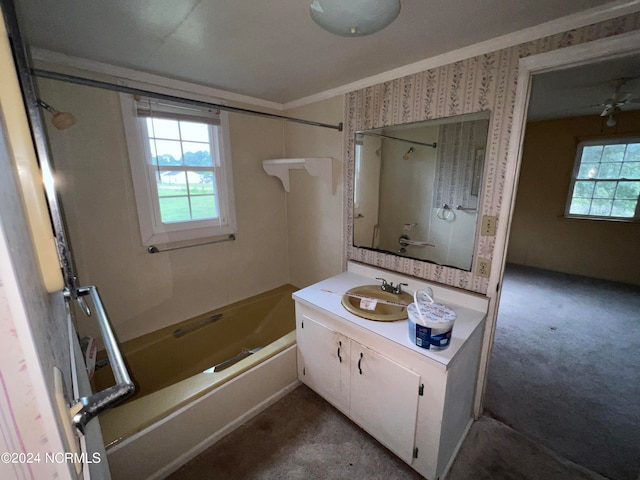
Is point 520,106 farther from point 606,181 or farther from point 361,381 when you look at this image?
point 606,181

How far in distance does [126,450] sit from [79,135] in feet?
5.64

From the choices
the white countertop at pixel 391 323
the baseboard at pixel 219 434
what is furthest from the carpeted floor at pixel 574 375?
the baseboard at pixel 219 434

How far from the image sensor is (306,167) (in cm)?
201

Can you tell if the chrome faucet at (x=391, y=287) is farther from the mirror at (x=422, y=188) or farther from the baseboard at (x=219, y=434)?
the baseboard at (x=219, y=434)

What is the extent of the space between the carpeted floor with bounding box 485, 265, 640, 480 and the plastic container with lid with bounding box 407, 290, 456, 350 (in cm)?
106

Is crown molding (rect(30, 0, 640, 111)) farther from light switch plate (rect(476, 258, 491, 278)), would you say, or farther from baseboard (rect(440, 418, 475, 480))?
baseboard (rect(440, 418, 475, 480))

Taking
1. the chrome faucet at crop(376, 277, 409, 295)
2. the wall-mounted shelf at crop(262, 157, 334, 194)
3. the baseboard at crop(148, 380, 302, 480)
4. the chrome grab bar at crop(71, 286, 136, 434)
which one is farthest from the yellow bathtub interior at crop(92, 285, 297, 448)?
the wall-mounted shelf at crop(262, 157, 334, 194)

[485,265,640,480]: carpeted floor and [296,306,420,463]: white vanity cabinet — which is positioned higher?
[296,306,420,463]: white vanity cabinet

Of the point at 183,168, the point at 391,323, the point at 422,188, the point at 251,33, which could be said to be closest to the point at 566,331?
the point at 422,188

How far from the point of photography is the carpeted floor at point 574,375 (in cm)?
146

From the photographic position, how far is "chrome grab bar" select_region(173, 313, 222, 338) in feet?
6.56

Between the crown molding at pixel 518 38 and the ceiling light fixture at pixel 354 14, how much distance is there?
76 centimetres

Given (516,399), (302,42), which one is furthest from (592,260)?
(302,42)

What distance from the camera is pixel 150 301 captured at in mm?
1927
